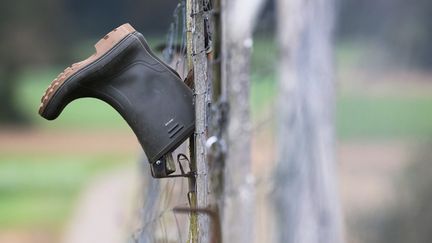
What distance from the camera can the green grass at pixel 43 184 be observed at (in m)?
11.3

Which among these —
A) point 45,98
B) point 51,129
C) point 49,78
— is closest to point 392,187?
point 45,98

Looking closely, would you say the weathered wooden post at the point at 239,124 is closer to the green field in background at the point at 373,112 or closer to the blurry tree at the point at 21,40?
the green field in background at the point at 373,112

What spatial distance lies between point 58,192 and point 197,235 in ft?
31.5

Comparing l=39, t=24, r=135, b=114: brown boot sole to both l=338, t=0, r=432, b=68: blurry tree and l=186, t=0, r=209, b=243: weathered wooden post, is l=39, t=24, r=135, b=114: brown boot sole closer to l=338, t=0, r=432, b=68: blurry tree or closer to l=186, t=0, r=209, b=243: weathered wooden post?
l=186, t=0, r=209, b=243: weathered wooden post

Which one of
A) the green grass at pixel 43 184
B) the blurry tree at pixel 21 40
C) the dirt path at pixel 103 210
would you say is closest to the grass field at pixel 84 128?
the green grass at pixel 43 184

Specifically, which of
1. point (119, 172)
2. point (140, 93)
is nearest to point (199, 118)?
point (140, 93)

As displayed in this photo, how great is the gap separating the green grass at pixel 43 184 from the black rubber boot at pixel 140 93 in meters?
7.47

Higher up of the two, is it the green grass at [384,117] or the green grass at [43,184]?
the green grass at [43,184]

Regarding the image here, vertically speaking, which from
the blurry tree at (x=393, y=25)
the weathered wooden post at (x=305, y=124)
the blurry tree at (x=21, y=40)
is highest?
the blurry tree at (x=21, y=40)

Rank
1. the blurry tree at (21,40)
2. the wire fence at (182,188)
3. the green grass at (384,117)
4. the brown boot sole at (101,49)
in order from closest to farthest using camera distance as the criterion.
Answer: the wire fence at (182,188) → the green grass at (384,117) → the brown boot sole at (101,49) → the blurry tree at (21,40)

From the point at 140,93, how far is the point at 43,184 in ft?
33.3

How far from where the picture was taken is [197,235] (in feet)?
11.0

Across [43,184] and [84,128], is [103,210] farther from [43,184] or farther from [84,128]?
[84,128]

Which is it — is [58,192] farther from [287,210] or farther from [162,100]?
[287,210]
